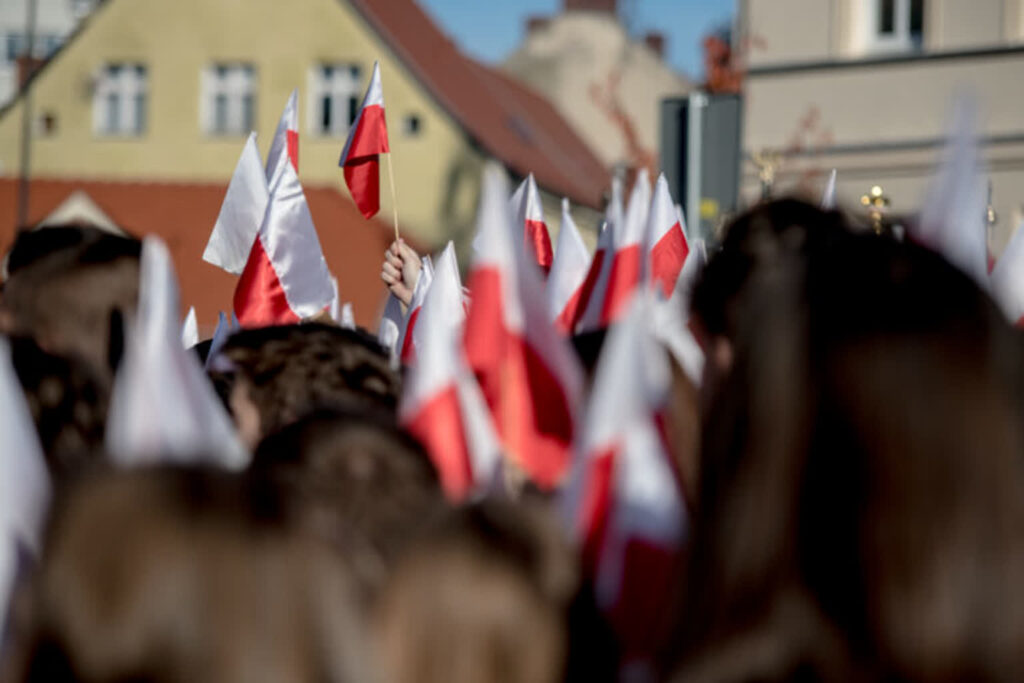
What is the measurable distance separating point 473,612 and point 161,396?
789mm

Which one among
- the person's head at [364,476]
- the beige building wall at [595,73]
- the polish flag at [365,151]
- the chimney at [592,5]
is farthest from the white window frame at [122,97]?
the person's head at [364,476]

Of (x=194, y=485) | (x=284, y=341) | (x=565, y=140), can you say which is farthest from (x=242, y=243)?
(x=565, y=140)

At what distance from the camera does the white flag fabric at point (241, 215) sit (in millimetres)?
5660

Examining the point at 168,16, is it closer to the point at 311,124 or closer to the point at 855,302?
the point at 311,124

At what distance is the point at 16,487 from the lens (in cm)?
257

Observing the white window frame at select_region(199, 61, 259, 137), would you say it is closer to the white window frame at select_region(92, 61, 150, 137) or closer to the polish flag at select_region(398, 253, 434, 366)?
the white window frame at select_region(92, 61, 150, 137)

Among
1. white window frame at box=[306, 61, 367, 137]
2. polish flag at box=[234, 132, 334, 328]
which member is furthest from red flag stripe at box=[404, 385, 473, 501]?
white window frame at box=[306, 61, 367, 137]

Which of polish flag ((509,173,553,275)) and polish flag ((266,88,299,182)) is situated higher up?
polish flag ((266,88,299,182))

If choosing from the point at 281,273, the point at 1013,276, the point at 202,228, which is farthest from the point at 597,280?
the point at 202,228

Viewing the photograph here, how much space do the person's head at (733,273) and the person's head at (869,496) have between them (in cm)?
23

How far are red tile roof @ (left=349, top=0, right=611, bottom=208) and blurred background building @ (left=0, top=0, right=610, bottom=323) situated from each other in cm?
6

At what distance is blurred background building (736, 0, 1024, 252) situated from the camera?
15367mm

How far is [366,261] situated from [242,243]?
21.7m

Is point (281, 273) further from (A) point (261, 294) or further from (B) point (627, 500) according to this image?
(B) point (627, 500)
